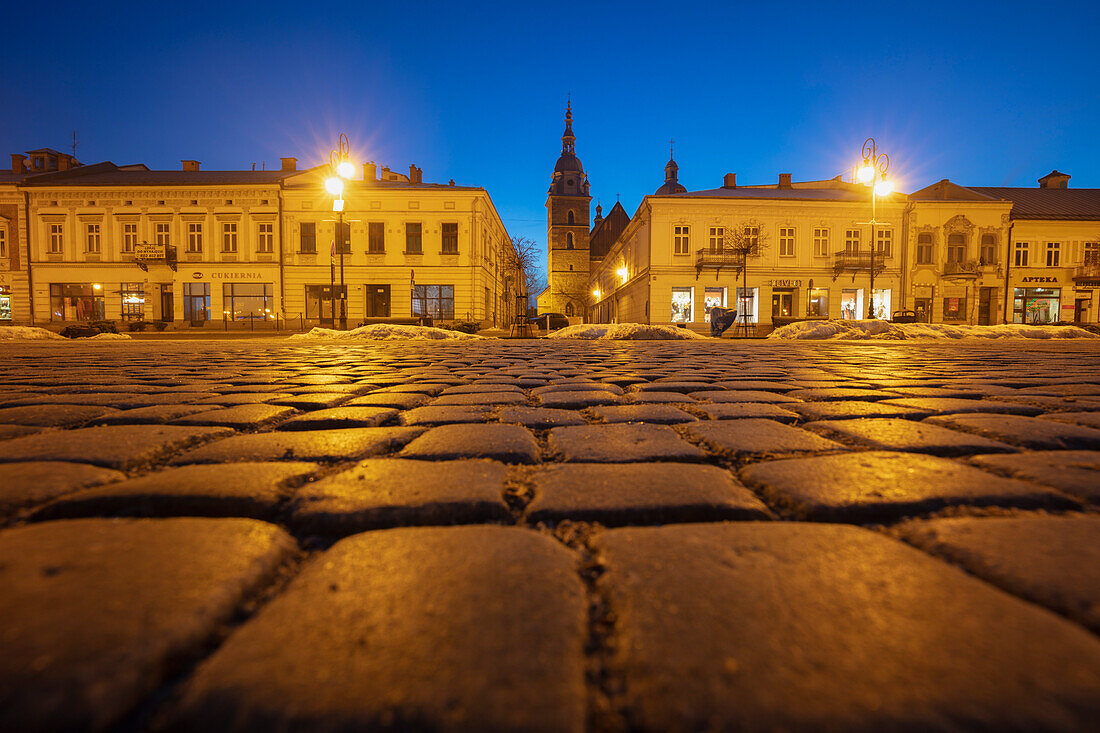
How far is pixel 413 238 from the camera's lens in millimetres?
29484

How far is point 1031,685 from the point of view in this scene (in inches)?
21.3

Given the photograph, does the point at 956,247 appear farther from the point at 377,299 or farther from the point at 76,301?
the point at 76,301

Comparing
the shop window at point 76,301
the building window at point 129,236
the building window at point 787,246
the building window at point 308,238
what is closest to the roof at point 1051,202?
the building window at point 787,246

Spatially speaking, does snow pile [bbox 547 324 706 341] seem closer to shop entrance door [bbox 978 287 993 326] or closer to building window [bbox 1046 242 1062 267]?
shop entrance door [bbox 978 287 993 326]

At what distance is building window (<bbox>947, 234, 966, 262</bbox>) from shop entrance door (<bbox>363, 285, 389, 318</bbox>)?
32980mm

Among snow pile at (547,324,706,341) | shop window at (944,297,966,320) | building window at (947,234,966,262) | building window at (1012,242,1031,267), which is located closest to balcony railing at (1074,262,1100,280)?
building window at (1012,242,1031,267)

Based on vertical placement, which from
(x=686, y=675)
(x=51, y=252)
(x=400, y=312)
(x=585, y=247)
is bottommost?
(x=686, y=675)

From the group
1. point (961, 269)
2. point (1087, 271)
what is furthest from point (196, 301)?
point (1087, 271)

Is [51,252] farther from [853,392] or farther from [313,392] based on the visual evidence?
[853,392]

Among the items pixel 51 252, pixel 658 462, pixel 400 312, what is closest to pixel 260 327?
pixel 400 312

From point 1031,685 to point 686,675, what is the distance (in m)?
0.35

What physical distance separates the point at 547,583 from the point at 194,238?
3588 centimetres

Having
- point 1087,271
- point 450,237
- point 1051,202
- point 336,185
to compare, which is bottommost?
point 336,185

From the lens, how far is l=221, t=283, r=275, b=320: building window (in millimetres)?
29594
